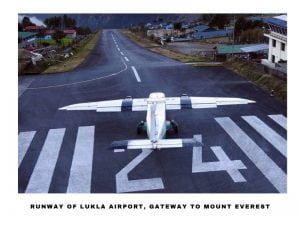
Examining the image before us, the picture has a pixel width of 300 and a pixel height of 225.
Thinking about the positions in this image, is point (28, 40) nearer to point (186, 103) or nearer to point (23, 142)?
point (23, 142)

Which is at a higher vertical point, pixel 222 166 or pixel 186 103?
pixel 186 103

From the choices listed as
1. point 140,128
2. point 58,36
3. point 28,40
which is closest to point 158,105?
point 140,128

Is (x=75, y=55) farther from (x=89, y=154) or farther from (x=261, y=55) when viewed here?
(x=89, y=154)

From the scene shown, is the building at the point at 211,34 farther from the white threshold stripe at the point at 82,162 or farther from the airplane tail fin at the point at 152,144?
the airplane tail fin at the point at 152,144

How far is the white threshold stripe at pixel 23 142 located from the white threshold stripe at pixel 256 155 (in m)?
19.8

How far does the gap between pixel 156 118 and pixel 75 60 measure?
4981cm

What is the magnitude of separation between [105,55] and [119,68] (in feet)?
59.5

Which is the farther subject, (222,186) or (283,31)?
(283,31)

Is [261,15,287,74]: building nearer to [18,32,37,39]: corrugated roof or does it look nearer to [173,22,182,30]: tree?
[173,22,182,30]: tree

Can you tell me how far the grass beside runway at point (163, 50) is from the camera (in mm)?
70531

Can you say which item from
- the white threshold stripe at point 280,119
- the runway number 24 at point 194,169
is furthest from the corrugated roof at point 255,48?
the runway number 24 at point 194,169

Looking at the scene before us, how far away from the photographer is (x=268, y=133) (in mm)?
32531
